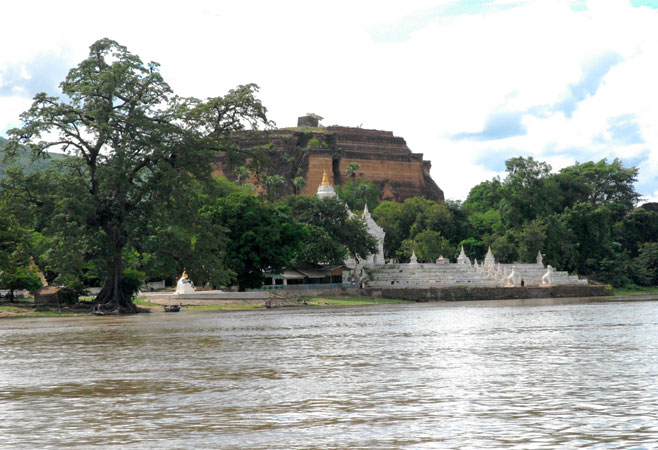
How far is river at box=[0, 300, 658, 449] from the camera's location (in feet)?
30.4

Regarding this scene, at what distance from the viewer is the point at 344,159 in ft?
510

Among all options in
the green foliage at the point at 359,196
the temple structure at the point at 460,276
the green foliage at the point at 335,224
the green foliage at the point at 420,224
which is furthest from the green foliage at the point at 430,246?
the green foliage at the point at 359,196

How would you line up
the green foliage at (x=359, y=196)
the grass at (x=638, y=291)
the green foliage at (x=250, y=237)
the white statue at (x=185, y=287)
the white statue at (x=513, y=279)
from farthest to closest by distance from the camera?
the green foliage at (x=359, y=196) → the grass at (x=638, y=291) → the white statue at (x=513, y=279) → the green foliage at (x=250, y=237) → the white statue at (x=185, y=287)

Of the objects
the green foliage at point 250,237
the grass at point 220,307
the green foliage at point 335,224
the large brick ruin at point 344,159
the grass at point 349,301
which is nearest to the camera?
the grass at point 220,307

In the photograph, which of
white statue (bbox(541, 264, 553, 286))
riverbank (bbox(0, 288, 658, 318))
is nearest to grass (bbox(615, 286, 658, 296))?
white statue (bbox(541, 264, 553, 286))

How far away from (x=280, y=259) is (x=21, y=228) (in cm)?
1726

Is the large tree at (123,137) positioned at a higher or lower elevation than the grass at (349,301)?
higher

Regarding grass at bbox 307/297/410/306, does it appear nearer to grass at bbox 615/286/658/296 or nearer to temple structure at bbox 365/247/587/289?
temple structure at bbox 365/247/587/289

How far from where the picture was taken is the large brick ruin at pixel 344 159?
15350cm

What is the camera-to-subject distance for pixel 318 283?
214 ft

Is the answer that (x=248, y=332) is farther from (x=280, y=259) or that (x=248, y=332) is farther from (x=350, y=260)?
(x=350, y=260)

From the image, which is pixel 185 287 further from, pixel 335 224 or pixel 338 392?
pixel 338 392

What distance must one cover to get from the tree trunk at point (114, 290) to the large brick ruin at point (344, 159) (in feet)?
340

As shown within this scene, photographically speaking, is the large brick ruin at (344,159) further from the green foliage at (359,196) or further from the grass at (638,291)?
the grass at (638,291)
